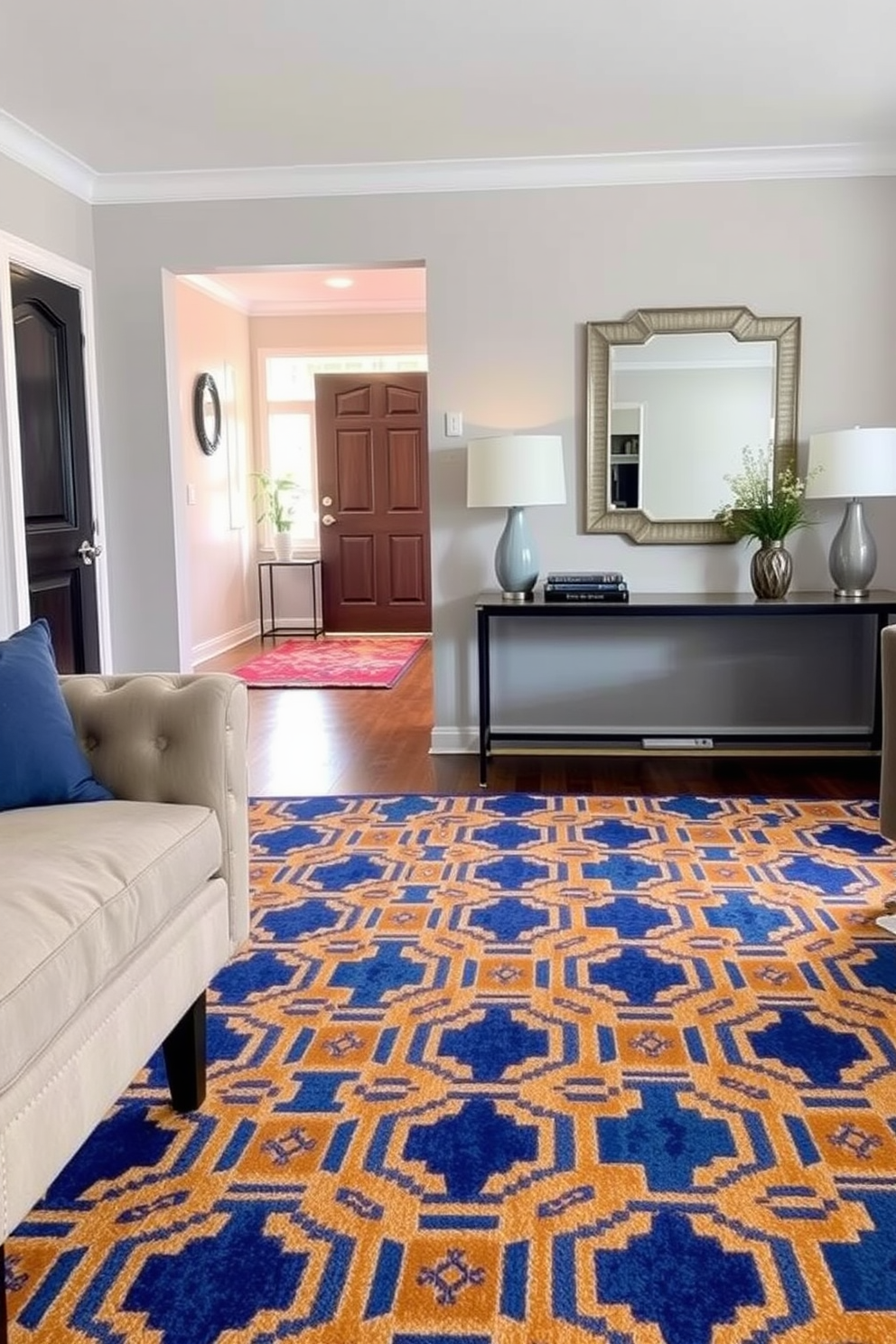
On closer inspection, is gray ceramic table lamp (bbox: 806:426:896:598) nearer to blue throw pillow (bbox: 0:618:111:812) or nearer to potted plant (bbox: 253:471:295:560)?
blue throw pillow (bbox: 0:618:111:812)

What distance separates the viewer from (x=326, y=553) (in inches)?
354

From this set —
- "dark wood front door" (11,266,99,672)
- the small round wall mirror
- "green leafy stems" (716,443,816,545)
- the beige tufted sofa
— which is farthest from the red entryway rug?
the beige tufted sofa

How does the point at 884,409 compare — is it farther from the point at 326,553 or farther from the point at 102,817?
the point at 326,553

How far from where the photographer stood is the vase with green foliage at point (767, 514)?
14.7 feet

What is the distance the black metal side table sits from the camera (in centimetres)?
894

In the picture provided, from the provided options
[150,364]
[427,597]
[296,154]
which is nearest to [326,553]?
[427,597]

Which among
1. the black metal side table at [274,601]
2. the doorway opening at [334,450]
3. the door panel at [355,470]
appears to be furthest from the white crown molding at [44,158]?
the black metal side table at [274,601]

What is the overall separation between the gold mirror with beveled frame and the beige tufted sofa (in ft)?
9.56

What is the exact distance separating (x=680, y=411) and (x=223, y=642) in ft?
14.7

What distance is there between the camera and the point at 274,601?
9180mm

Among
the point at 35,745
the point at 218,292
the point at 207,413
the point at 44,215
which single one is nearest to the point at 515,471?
the point at 44,215

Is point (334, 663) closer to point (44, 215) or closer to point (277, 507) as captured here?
point (277, 507)

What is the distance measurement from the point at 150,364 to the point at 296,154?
1.08 m

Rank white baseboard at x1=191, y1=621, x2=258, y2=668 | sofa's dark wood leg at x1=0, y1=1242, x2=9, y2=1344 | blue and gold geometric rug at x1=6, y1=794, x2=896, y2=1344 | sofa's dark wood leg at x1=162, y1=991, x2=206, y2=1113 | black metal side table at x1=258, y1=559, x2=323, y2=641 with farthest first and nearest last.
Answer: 1. black metal side table at x1=258, y1=559, x2=323, y2=641
2. white baseboard at x1=191, y1=621, x2=258, y2=668
3. sofa's dark wood leg at x1=162, y1=991, x2=206, y2=1113
4. blue and gold geometric rug at x1=6, y1=794, x2=896, y2=1344
5. sofa's dark wood leg at x1=0, y1=1242, x2=9, y2=1344
